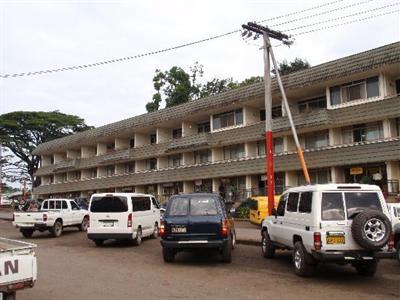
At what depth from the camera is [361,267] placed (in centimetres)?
1098

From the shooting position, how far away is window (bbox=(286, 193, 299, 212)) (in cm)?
1138

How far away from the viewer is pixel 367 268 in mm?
10836

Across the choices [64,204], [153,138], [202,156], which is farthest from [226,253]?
[153,138]

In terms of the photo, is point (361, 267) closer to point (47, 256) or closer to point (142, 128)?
point (47, 256)

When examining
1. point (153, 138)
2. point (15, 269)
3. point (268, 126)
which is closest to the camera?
point (15, 269)

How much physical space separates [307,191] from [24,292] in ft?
20.2

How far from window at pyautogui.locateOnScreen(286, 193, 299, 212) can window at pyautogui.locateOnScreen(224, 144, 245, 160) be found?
26.6 m

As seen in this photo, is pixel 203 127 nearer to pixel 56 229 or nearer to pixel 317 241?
pixel 56 229

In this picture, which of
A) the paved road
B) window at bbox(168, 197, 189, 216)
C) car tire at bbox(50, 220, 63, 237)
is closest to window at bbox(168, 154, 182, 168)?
car tire at bbox(50, 220, 63, 237)

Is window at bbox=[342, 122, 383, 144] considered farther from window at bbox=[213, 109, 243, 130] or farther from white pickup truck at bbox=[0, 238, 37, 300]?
white pickup truck at bbox=[0, 238, 37, 300]

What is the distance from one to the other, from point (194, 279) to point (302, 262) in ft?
7.76

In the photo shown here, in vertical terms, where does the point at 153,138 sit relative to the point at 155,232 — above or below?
above

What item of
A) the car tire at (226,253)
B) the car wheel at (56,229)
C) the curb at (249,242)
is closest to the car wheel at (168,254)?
the car tire at (226,253)

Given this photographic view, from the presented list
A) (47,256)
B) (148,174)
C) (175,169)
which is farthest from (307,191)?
(148,174)
